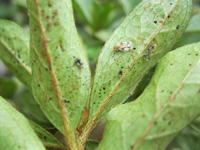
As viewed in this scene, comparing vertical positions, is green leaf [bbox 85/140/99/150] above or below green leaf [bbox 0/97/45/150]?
below

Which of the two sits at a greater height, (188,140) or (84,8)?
(84,8)

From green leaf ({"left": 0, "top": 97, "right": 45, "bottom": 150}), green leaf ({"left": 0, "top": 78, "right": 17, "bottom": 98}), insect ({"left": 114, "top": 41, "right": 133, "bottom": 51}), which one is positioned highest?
green leaf ({"left": 0, "top": 97, "right": 45, "bottom": 150})

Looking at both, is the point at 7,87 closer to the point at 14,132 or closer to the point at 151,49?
the point at 14,132

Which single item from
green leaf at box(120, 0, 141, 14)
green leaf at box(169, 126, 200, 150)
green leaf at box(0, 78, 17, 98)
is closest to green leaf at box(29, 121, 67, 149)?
green leaf at box(169, 126, 200, 150)

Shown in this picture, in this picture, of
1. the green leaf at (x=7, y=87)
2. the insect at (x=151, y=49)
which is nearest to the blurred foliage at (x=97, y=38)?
the green leaf at (x=7, y=87)

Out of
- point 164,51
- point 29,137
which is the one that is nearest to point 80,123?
point 29,137

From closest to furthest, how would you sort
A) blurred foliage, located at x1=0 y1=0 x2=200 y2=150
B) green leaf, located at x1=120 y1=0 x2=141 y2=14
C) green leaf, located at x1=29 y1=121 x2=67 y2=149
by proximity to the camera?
green leaf, located at x1=29 y1=121 x2=67 y2=149 → blurred foliage, located at x1=0 y1=0 x2=200 y2=150 → green leaf, located at x1=120 y1=0 x2=141 y2=14

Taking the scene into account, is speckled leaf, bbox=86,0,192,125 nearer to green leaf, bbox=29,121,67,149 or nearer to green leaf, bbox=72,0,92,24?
green leaf, bbox=29,121,67,149

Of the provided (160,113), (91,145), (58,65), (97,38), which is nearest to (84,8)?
(97,38)
